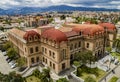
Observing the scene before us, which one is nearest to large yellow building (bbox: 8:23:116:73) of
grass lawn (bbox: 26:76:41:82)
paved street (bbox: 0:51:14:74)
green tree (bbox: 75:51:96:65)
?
green tree (bbox: 75:51:96:65)

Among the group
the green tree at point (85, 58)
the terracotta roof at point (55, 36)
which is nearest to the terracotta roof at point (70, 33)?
the terracotta roof at point (55, 36)

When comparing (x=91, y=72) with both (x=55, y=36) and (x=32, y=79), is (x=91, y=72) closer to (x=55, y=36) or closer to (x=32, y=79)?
(x=55, y=36)

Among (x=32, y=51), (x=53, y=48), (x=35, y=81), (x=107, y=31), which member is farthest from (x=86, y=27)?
(x=35, y=81)

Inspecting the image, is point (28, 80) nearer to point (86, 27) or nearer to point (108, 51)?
point (86, 27)

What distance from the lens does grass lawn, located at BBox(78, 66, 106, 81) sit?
53.0m

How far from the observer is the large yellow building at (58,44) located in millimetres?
53166

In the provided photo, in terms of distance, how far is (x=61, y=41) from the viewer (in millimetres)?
51938

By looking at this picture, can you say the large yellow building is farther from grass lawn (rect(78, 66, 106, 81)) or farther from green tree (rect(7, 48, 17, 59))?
grass lawn (rect(78, 66, 106, 81))

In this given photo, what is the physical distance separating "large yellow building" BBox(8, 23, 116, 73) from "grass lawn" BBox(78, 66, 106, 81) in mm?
6098

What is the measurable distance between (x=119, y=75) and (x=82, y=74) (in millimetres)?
A: 13701

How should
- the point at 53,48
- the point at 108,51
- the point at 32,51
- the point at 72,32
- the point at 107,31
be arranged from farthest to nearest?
the point at 107,31 < the point at 108,51 < the point at 72,32 < the point at 32,51 < the point at 53,48

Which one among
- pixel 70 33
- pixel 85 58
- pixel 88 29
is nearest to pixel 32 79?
pixel 85 58

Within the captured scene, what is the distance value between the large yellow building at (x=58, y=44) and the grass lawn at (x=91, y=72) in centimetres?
610

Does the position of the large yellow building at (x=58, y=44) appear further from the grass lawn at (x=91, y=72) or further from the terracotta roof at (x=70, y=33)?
the grass lawn at (x=91, y=72)
